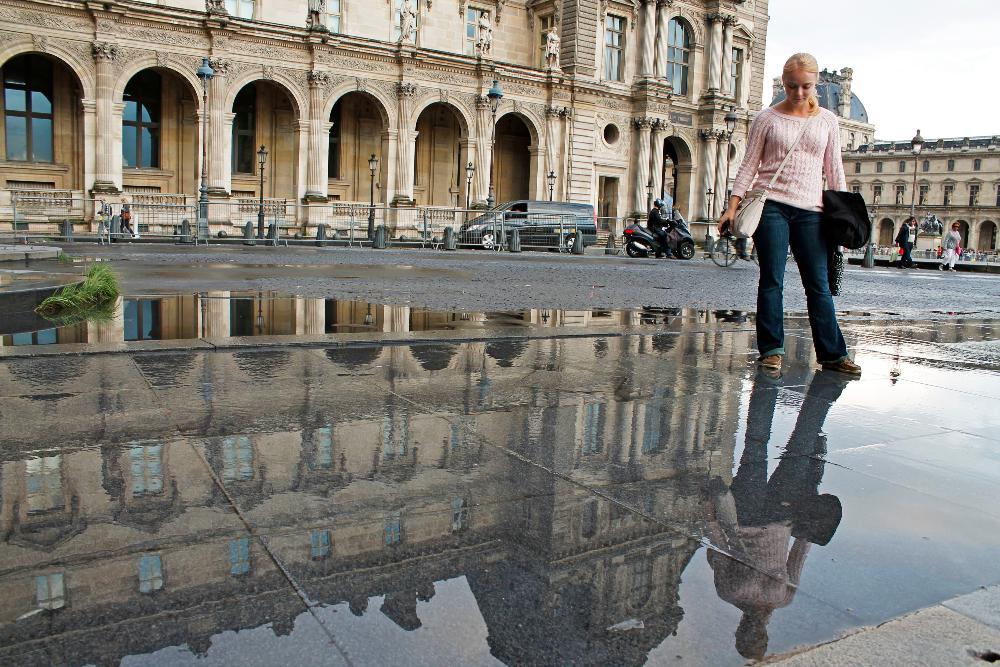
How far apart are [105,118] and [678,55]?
3050cm

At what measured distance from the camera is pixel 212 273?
537 inches

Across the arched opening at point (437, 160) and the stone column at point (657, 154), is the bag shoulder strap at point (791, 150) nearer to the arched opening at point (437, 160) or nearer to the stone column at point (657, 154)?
the arched opening at point (437, 160)

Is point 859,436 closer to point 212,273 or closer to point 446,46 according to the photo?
A: point 212,273

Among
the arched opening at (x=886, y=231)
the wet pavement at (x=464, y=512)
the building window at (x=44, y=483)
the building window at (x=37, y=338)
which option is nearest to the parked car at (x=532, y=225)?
the building window at (x=37, y=338)

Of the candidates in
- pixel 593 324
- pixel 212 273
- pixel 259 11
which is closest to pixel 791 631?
pixel 593 324

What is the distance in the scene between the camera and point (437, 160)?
143 feet

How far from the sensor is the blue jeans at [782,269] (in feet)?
19.6

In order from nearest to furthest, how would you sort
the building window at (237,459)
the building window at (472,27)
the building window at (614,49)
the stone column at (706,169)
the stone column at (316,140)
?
the building window at (237,459) < the stone column at (316,140) < the building window at (472,27) < the building window at (614,49) < the stone column at (706,169)

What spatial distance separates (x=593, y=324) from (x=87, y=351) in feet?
14.3

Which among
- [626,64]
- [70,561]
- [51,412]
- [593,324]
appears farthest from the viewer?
[626,64]

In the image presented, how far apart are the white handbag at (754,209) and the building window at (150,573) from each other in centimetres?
455

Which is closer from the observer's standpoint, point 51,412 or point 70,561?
point 70,561

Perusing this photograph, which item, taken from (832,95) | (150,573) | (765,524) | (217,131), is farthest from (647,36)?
(832,95)

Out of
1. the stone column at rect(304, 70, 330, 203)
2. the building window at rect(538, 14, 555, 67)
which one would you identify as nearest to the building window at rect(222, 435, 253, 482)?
the stone column at rect(304, 70, 330, 203)
